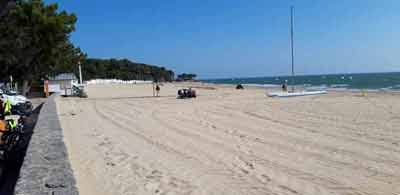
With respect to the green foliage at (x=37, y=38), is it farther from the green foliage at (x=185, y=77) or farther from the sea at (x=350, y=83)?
the green foliage at (x=185, y=77)

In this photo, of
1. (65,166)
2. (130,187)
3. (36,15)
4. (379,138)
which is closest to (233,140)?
(379,138)

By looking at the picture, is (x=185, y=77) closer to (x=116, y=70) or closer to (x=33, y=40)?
(x=116, y=70)

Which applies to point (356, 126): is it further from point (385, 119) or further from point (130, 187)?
point (130, 187)

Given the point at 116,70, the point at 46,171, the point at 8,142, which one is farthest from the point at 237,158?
the point at 116,70

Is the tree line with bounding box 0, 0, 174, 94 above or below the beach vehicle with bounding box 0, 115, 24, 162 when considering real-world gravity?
above

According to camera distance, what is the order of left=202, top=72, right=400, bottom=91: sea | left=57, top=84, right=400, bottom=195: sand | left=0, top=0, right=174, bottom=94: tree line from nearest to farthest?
left=57, top=84, right=400, bottom=195: sand → left=0, top=0, right=174, bottom=94: tree line → left=202, top=72, right=400, bottom=91: sea

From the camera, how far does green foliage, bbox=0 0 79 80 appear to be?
22.4 metres

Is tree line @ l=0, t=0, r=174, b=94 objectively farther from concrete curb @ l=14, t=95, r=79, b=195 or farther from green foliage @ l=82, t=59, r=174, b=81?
green foliage @ l=82, t=59, r=174, b=81

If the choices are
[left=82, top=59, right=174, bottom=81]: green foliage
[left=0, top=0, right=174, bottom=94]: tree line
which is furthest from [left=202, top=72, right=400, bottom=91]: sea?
[left=82, top=59, right=174, bottom=81]: green foliage

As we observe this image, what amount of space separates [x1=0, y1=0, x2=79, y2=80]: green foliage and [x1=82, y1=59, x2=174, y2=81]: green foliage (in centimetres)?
7898

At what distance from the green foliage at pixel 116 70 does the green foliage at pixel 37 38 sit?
79.0m

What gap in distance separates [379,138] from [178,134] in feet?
16.9

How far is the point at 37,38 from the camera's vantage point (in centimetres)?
2498

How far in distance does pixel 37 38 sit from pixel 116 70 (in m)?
106
